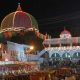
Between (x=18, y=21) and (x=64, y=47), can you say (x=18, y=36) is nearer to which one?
(x=18, y=21)

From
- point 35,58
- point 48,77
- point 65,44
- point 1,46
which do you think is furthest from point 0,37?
point 65,44

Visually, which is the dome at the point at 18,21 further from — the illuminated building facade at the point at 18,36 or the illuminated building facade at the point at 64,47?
the illuminated building facade at the point at 64,47

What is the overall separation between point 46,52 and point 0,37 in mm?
12922

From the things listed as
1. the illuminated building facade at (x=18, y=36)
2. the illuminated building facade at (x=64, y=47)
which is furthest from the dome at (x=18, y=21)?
the illuminated building facade at (x=64, y=47)

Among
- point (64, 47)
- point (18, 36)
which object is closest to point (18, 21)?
point (18, 36)

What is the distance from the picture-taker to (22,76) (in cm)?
1295

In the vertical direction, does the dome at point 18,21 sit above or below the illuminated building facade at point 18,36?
above

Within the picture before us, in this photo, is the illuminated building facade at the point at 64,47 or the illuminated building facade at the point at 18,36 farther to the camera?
the illuminated building facade at the point at 64,47

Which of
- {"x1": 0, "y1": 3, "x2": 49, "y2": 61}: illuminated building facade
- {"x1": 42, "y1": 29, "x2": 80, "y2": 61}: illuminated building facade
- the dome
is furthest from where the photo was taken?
{"x1": 42, "y1": 29, "x2": 80, "y2": 61}: illuminated building facade

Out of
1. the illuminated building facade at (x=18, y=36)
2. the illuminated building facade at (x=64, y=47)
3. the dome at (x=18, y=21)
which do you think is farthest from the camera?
the illuminated building facade at (x=64, y=47)

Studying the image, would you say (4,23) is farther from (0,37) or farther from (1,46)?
(1,46)

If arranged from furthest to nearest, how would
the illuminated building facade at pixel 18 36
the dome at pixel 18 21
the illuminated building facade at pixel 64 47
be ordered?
the illuminated building facade at pixel 64 47 < the dome at pixel 18 21 < the illuminated building facade at pixel 18 36

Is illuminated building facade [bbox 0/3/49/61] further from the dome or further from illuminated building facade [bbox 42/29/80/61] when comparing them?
illuminated building facade [bbox 42/29/80/61]

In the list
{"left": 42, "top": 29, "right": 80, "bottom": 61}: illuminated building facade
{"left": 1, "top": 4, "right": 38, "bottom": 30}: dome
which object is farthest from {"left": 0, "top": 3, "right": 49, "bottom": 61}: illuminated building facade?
{"left": 42, "top": 29, "right": 80, "bottom": 61}: illuminated building facade
